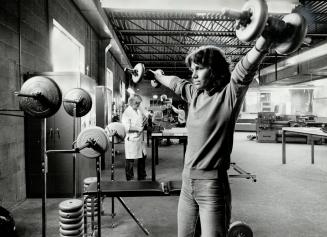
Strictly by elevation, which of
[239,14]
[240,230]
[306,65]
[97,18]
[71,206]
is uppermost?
[97,18]

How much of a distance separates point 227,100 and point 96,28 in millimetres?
7911

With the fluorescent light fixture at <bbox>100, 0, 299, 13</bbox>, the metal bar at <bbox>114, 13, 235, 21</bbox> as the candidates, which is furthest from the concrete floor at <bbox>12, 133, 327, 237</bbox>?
the metal bar at <bbox>114, 13, 235, 21</bbox>

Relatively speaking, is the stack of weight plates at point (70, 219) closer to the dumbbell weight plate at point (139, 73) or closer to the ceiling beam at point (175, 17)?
the dumbbell weight plate at point (139, 73)

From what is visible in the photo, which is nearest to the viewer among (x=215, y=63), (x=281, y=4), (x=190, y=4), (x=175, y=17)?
(x=215, y=63)

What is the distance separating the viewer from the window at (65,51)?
18.4ft

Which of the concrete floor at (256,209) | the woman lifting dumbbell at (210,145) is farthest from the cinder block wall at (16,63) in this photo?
the woman lifting dumbbell at (210,145)

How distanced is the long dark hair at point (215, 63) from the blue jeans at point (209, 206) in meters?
0.51

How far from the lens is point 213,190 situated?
1.41m

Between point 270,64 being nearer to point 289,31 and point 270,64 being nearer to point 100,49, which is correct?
point 100,49

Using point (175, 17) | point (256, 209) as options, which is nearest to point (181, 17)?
point (175, 17)

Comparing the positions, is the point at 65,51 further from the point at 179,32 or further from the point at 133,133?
the point at 179,32

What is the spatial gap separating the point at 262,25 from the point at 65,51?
597cm

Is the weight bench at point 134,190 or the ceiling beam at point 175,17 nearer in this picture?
the weight bench at point 134,190

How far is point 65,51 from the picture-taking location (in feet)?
20.7
